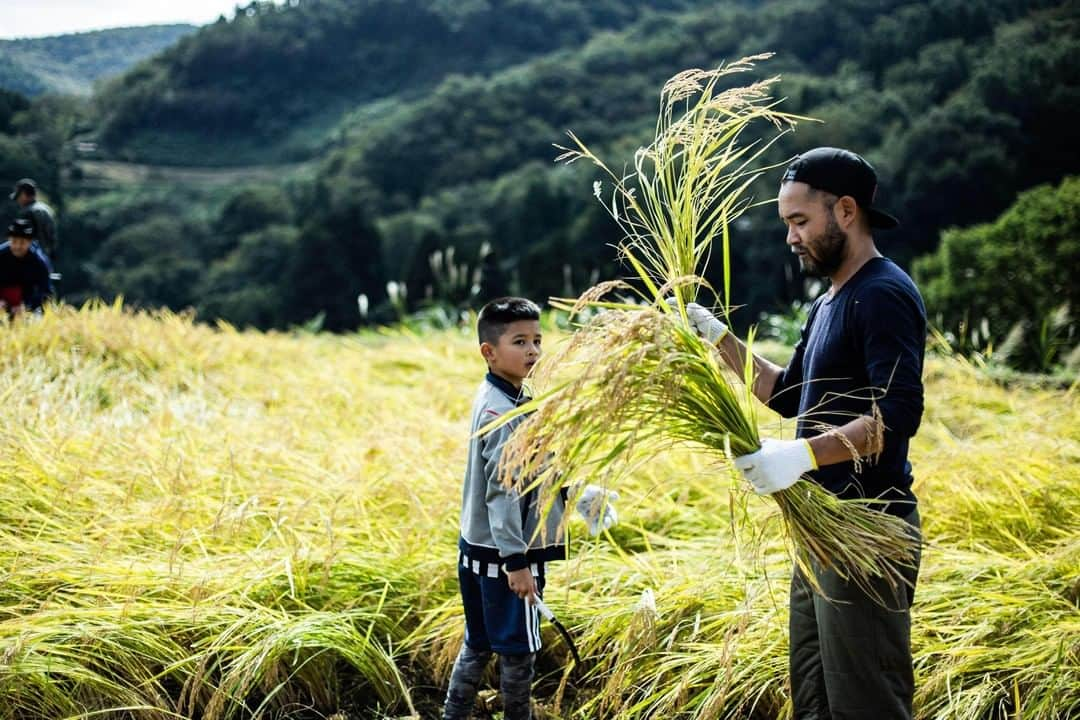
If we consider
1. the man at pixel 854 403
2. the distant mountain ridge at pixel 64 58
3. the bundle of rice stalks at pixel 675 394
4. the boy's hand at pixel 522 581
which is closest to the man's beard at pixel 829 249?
the man at pixel 854 403

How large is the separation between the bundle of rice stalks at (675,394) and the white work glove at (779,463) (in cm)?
7

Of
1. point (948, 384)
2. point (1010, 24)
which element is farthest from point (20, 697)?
point (1010, 24)

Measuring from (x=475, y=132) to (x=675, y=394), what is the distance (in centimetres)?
4565

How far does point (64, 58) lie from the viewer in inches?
897

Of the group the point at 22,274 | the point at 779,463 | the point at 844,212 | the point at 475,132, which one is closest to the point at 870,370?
the point at 779,463

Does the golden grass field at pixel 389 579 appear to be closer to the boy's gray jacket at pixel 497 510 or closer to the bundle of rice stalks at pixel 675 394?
the bundle of rice stalks at pixel 675 394

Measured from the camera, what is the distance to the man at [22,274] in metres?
7.93

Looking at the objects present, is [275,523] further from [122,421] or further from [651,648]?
[122,421]

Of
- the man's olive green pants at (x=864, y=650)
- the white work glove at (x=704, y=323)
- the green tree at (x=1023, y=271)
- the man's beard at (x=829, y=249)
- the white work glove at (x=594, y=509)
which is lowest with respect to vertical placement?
the green tree at (x=1023, y=271)

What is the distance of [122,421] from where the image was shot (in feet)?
17.8

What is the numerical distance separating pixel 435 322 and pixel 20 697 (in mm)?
8490

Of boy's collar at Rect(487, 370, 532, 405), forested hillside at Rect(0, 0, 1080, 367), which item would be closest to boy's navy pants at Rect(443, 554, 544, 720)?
boy's collar at Rect(487, 370, 532, 405)

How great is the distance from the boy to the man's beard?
77cm

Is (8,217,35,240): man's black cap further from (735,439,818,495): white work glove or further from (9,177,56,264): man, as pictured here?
(735,439,818,495): white work glove
